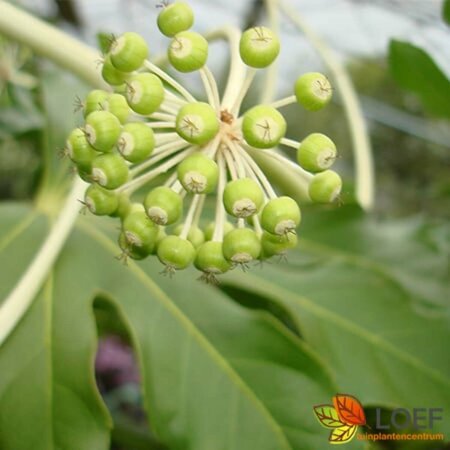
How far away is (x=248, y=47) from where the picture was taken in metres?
0.44

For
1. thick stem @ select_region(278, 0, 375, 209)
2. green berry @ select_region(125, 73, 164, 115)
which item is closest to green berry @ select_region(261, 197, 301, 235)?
green berry @ select_region(125, 73, 164, 115)

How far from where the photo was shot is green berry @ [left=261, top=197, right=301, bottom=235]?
1.35ft

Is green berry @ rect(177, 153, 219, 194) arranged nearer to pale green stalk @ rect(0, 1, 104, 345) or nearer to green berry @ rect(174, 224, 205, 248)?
green berry @ rect(174, 224, 205, 248)

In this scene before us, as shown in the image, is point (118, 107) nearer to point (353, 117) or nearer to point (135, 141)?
point (135, 141)

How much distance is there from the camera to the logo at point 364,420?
594 mm

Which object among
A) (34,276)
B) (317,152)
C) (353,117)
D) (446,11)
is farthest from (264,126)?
(353,117)

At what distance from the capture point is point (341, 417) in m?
0.62

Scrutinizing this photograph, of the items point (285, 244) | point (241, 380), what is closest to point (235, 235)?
point (285, 244)

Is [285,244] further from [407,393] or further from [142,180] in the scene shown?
[407,393]

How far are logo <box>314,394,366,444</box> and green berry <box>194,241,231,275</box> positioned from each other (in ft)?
0.75

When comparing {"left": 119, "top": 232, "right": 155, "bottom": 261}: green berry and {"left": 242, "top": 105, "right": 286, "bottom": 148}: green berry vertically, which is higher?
{"left": 242, "top": 105, "right": 286, "bottom": 148}: green berry

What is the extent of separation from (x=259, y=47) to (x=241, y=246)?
0.14 meters

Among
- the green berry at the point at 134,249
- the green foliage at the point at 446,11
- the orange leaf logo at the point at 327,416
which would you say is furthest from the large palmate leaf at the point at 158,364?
the green foliage at the point at 446,11

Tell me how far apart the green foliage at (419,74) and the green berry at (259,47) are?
0.33 m
